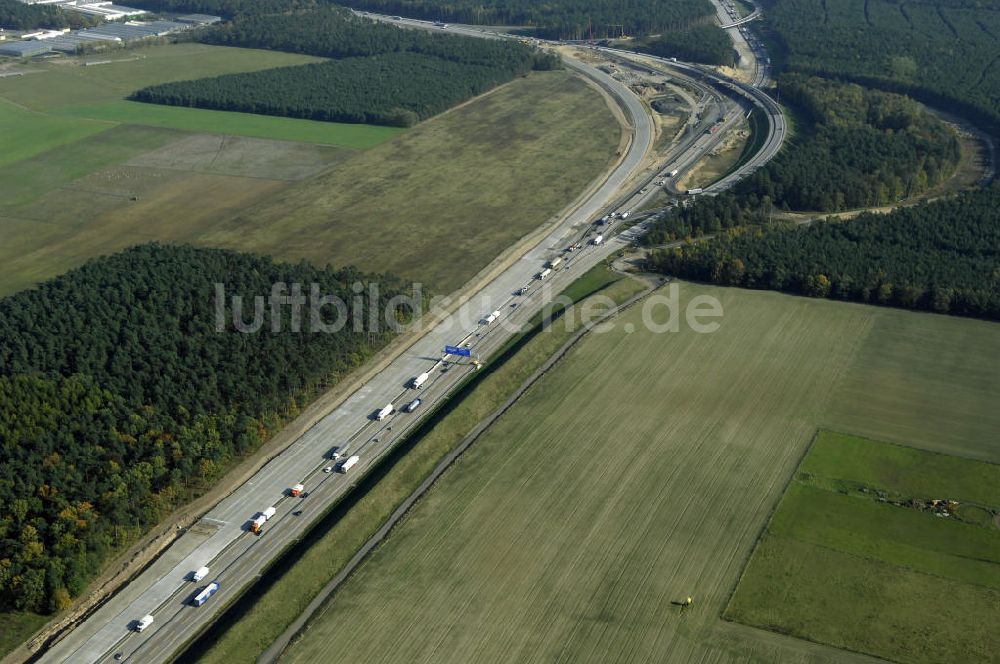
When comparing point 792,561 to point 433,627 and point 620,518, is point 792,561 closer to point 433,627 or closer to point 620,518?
point 620,518

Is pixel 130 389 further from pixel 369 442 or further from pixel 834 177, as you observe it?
pixel 834 177

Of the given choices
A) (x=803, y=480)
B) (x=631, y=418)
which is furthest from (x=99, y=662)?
(x=803, y=480)

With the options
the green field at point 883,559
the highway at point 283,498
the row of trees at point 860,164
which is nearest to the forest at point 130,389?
the highway at point 283,498

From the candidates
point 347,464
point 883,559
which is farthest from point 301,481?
point 883,559

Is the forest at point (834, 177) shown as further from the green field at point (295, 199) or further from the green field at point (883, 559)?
the green field at point (883, 559)

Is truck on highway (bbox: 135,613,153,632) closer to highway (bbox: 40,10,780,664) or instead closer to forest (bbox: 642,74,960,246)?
highway (bbox: 40,10,780,664)

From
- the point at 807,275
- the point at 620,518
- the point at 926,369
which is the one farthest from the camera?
the point at 807,275
